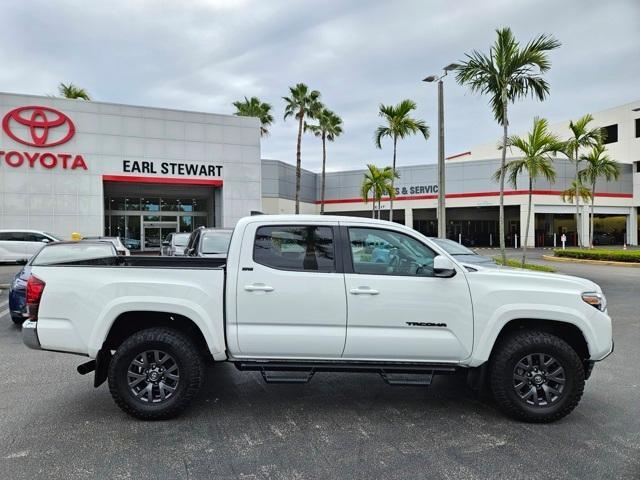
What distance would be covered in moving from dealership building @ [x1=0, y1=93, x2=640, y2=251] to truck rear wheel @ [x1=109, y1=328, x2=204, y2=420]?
23604 millimetres

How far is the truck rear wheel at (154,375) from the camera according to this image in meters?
4.30

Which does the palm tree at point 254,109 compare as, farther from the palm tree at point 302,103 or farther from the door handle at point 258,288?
the door handle at point 258,288

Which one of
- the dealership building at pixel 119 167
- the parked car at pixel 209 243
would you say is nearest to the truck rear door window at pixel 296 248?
the parked car at pixel 209 243

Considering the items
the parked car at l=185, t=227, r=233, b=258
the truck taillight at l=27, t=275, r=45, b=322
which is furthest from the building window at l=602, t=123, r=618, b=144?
the truck taillight at l=27, t=275, r=45, b=322

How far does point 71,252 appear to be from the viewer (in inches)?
362

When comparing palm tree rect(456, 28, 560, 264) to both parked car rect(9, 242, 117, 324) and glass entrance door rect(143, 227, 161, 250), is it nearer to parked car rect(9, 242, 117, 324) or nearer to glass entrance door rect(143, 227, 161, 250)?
parked car rect(9, 242, 117, 324)

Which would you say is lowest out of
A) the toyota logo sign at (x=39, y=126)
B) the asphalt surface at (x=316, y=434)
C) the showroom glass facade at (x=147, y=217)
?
the asphalt surface at (x=316, y=434)

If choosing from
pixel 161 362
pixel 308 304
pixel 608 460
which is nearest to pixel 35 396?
pixel 161 362

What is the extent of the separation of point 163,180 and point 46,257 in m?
Answer: 19.0

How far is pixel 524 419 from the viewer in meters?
4.30

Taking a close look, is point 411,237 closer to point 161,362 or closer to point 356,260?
point 356,260

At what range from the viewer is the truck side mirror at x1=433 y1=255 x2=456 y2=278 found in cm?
416

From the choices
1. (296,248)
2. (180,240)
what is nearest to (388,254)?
(296,248)

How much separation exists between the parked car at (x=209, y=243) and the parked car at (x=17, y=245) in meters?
11.2
